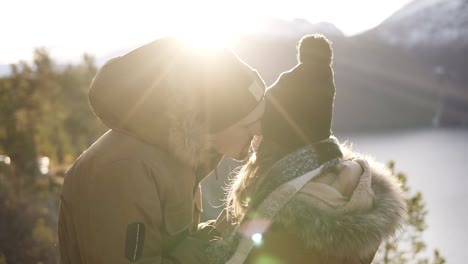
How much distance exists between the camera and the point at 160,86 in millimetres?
1614

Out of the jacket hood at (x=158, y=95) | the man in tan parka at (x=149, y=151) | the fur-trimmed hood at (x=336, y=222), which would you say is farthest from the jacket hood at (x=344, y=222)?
the jacket hood at (x=158, y=95)

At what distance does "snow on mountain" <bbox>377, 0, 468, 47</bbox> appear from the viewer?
491 feet

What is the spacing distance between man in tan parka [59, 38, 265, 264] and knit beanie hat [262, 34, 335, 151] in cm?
44

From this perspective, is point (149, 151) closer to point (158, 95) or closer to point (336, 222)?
point (158, 95)

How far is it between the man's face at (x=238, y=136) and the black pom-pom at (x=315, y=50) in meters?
0.43

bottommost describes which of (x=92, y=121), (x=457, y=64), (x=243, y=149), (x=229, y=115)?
(x=457, y=64)

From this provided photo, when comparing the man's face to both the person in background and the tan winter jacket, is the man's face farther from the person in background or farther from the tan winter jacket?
the person in background

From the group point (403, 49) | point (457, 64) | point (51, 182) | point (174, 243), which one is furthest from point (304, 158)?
point (403, 49)

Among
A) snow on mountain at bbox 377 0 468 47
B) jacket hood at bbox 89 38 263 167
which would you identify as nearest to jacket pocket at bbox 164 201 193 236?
jacket hood at bbox 89 38 263 167

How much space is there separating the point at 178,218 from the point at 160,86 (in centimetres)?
51

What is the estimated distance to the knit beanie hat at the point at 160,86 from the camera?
1.61m

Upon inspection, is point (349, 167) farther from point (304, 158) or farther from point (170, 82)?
point (170, 82)

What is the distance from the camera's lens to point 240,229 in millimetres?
1965

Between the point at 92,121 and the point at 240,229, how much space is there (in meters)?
30.0
